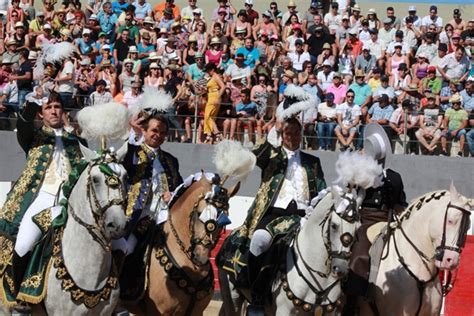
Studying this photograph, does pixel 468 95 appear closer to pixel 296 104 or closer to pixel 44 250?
pixel 296 104

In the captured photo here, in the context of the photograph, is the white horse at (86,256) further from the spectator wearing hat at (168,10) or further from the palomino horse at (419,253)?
the spectator wearing hat at (168,10)

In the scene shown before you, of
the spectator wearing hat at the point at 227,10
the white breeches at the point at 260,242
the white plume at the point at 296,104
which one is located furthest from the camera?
the spectator wearing hat at the point at 227,10

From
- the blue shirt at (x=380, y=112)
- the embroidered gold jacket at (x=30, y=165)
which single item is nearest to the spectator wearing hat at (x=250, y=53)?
the blue shirt at (x=380, y=112)

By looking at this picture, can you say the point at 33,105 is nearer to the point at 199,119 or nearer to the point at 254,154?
the point at 254,154

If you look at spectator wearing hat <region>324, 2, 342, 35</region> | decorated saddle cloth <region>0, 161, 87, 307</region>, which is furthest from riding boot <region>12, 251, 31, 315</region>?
spectator wearing hat <region>324, 2, 342, 35</region>

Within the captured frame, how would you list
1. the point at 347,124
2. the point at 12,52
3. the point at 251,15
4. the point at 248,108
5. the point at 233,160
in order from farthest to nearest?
the point at 251,15, the point at 12,52, the point at 248,108, the point at 347,124, the point at 233,160

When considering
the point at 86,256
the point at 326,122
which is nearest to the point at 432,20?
Answer: the point at 326,122

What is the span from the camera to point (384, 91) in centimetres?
1786

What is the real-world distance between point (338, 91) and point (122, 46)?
425 centimetres

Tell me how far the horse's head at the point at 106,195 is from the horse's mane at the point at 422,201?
2550 mm

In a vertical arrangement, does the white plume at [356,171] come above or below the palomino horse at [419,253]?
above

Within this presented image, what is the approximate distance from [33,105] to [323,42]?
36.3ft

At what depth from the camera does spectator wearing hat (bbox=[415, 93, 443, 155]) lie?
16891mm

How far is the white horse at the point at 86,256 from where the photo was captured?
8781 mm
